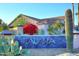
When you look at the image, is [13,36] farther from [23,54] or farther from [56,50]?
[56,50]

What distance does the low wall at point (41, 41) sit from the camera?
2.03 meters

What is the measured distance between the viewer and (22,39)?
2031mm

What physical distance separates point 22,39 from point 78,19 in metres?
0.51

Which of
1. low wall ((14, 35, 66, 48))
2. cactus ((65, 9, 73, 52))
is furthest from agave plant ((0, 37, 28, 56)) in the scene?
cactus ((65, 9, 73, 52))

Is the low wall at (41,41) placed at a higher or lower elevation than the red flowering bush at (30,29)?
lower

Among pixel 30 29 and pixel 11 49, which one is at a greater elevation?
pixel 30 29

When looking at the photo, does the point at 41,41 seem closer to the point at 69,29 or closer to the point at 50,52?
the point at 50,52

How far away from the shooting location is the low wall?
2.03 meters

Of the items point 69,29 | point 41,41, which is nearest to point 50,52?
point 41,41

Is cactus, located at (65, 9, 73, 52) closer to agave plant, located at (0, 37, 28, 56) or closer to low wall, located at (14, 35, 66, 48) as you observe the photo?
low wall, located at (14, 35, 66, 48)

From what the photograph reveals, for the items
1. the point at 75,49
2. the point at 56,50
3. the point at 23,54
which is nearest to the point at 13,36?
the point at 23,54

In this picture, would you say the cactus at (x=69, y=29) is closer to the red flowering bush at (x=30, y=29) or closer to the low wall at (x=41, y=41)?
the low wall at (x=41, y=41)

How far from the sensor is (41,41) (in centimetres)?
204

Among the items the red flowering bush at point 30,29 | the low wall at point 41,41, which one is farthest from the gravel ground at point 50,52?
the red flowering bush at point 30,29
